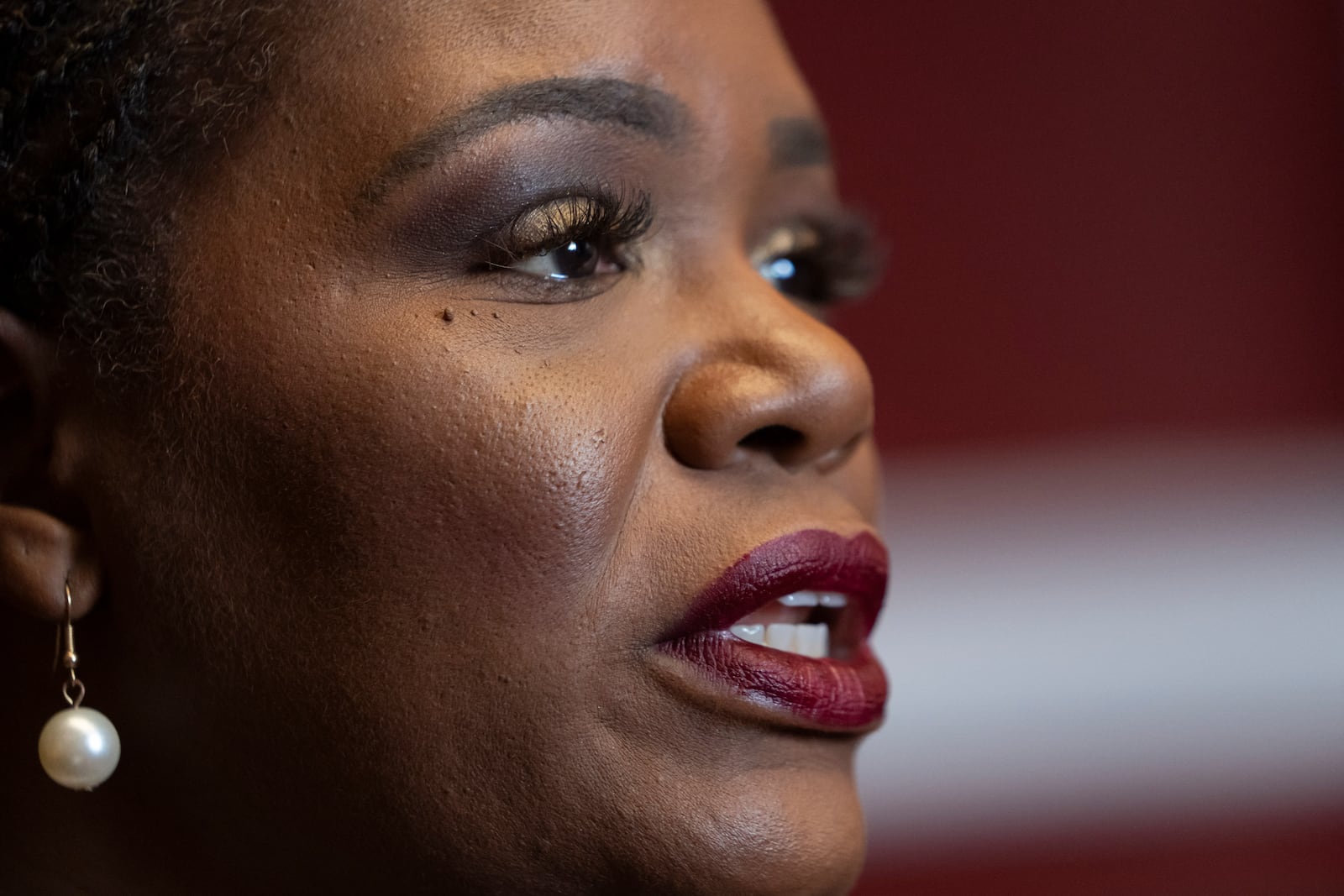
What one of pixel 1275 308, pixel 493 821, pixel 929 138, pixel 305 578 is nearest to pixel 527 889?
pixel 493 821

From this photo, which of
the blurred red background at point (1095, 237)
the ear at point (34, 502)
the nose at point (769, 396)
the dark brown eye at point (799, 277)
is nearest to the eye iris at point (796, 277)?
the dark brown eye at point (799, 277)

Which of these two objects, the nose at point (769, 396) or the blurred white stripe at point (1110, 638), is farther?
the blurred white stripe at point (1110, 638)

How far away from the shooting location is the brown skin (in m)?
0.81

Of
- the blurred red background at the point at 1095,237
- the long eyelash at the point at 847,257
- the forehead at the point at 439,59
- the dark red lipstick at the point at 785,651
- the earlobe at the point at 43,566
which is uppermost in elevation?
the blurred red background at the point at 1095,237

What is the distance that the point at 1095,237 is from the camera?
6.22ft

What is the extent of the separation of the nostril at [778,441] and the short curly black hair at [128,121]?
1.24 feet

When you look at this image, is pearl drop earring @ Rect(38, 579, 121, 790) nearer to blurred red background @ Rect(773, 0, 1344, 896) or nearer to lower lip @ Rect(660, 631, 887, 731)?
lower lip @ Rect(660, 631, 887, 731)

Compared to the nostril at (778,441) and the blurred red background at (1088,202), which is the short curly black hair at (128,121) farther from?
the blurred red background at (1088,202)

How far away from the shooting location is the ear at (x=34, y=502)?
87cm

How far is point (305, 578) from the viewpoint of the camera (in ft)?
2.68

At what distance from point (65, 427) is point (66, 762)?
210 mm

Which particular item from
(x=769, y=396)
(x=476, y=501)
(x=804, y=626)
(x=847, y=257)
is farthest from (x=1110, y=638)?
(x=476, y=501)

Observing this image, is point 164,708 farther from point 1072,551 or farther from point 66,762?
point 1072,551

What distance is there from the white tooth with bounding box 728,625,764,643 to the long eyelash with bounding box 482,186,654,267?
0.86ft
